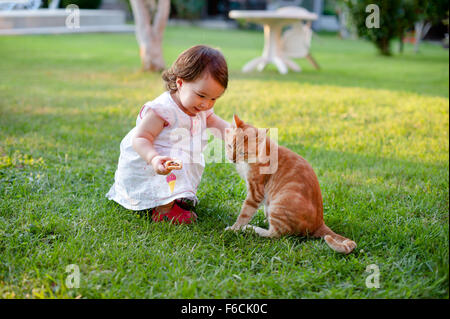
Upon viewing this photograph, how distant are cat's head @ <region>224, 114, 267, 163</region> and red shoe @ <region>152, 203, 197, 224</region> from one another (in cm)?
48

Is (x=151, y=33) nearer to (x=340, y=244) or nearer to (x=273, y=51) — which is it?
(x=273, y=51)

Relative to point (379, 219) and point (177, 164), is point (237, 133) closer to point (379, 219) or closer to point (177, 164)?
point (177, 164)

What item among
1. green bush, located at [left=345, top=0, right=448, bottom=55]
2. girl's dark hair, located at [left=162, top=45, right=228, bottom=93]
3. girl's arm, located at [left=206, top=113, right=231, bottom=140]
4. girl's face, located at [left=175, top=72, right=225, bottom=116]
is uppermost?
green bush, located at [left=345, top=0, right=448, bottom=55]

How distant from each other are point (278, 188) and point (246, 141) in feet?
1.02

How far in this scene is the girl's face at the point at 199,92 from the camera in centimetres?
222

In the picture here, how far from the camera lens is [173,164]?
2.02m

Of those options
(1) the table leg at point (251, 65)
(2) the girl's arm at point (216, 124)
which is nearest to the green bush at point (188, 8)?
(1) the table leg at point (251, 65)

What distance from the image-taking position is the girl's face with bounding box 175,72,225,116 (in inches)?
87.3

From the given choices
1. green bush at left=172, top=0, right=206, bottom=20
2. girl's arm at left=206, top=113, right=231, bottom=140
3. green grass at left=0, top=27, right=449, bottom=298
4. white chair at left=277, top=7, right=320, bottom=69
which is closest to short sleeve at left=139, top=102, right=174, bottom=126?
girl's arm at left=206, top=113, right=231, bottom=140

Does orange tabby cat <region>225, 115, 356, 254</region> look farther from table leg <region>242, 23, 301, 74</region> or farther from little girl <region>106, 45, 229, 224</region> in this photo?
table leg <region>242, 23, 301, 74</region>

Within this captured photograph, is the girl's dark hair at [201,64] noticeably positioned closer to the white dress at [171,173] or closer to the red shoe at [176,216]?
the white dress at [171,173]

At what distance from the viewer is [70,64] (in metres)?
8.91

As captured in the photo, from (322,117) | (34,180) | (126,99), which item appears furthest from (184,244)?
(126,99)

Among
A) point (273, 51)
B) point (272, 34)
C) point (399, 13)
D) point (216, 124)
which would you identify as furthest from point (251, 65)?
point (216, 124)
